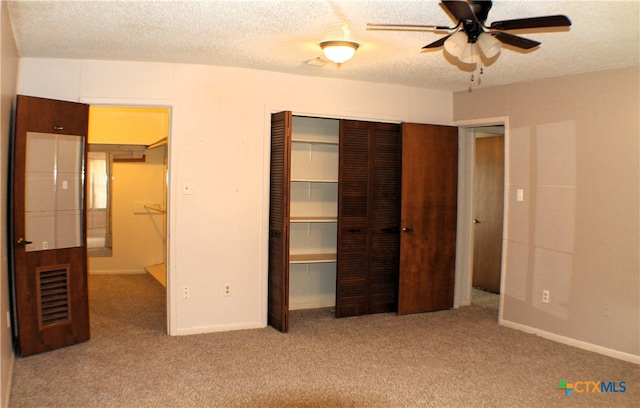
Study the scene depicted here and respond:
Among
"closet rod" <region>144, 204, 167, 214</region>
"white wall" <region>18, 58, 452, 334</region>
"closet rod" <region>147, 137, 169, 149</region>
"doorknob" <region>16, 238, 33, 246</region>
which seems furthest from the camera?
"closet rod" <region>144, 204, 167, 214</region>

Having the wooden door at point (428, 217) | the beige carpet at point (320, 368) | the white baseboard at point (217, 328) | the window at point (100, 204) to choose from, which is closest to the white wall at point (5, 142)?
the beige carpet at point (320, 368)

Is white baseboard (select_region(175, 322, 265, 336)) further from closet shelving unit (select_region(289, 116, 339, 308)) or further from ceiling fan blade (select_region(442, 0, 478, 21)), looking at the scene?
ceiling fan blade (select_region(442, 0, 478, 21))

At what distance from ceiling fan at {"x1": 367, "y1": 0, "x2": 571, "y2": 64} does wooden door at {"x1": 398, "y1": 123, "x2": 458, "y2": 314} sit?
6.91ft

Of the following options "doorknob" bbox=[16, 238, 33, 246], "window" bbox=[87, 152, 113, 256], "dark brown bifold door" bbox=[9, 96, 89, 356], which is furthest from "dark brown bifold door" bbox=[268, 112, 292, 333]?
"window" bbox=[87, 152, 113, 256]

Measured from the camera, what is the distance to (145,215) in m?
6.96

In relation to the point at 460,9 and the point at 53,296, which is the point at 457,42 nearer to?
the point at 460,9

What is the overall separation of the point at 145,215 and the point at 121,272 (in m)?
0.87

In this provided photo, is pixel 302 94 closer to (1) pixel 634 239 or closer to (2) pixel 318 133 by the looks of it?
(2) pixel 318 133

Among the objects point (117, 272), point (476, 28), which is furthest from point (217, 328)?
point (476, 28)

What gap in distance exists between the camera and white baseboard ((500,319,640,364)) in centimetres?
387

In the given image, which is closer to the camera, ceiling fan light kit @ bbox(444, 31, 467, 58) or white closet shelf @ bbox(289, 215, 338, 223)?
ceiling fan light kit @ bbox(444, 31, 467, 58)

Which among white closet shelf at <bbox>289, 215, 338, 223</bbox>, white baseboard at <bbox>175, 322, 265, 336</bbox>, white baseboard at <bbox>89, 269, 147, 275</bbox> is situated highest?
white closet shelf at <bbox>289, 215, 338, 223</bbox>

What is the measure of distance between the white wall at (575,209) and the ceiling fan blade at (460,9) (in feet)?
7.21

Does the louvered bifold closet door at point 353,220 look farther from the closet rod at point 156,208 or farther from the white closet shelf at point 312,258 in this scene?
the closet rod at point 156,208
